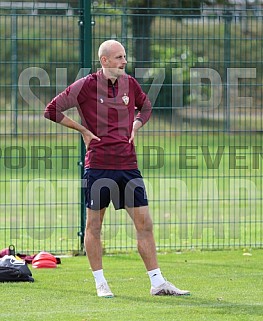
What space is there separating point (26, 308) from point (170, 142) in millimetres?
4871

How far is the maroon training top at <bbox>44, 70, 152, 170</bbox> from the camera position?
27.5ft

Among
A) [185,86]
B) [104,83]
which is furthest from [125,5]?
[104,83]

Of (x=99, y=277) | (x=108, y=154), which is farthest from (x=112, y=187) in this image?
(x=99, y=277)

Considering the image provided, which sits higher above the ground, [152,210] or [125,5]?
[125,5]

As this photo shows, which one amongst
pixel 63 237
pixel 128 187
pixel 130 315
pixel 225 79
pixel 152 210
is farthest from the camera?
pixel 152 210

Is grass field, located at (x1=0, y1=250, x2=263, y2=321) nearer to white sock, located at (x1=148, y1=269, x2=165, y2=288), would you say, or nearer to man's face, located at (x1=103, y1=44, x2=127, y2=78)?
white sock, located at (x1=148, y1=269, x2=165, y2=288)

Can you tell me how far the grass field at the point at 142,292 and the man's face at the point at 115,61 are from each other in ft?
6.20

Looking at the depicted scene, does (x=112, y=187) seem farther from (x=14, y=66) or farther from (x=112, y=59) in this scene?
(x=14, y=66)

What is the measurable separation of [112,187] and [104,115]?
0.61 m

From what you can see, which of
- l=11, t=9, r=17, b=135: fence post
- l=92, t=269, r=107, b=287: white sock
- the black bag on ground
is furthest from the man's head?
l=11, t=9, r=17, b=135: fence post

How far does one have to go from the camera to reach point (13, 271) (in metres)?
9.16

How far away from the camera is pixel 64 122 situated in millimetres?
8492

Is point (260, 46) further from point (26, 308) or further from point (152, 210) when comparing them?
point (26, 308)

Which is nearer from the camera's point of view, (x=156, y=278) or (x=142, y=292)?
(x=156, y=278)
